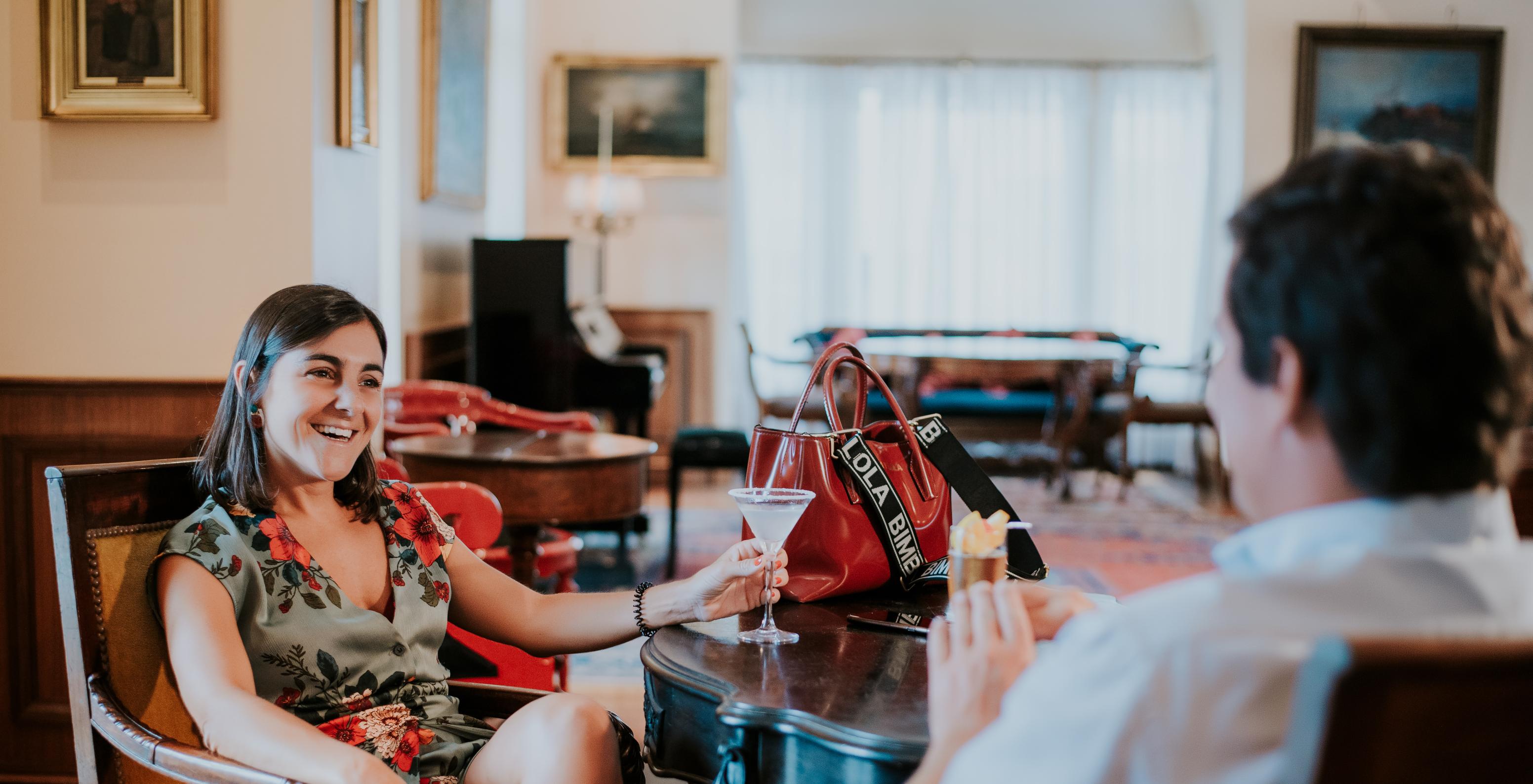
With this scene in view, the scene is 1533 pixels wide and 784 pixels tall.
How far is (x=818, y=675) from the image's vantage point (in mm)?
1316

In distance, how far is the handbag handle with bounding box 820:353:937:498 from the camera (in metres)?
1.64

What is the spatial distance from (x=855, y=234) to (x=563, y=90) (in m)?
2.29

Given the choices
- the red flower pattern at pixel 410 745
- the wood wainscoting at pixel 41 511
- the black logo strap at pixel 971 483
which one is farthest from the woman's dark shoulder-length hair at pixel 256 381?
the wood wainscoting at pixel 41 511

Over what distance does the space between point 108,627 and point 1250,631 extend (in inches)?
53.0

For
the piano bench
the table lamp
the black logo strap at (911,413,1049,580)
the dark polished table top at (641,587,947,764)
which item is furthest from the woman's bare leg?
the table lamp

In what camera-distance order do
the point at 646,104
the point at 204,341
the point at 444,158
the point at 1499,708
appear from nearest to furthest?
the point at 1499,708
the point at 204,341
the point at 444,158
the point at 646,104

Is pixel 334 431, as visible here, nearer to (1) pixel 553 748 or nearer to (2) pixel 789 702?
(1) pixel 553 748

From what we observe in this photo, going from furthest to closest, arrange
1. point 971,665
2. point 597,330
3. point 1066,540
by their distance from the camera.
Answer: point 597,330 → point 1066,540 → point 971,665

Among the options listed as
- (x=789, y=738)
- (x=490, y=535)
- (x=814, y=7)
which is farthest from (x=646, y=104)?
(x=789, y=738)

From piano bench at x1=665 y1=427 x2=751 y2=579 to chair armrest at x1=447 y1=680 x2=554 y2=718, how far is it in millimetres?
3415

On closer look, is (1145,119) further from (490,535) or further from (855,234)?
(490,535)

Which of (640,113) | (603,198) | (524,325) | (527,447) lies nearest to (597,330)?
(524,325)

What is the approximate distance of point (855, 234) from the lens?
8.52 m

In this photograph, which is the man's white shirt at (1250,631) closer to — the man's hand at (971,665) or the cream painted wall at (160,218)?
the man's hand at (971,665)
